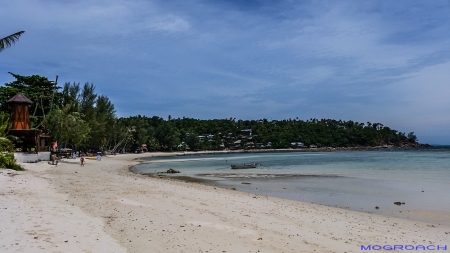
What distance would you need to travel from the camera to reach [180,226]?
8.79 meters

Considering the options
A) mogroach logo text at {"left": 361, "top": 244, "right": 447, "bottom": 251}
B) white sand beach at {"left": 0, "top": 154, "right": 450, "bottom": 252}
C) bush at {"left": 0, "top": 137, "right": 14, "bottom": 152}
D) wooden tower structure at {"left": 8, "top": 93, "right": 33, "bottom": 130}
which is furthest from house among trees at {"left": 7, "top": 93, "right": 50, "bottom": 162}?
mogroach logo text at {"left": 361, "top": 244, "right": 447, "bottom": 251}

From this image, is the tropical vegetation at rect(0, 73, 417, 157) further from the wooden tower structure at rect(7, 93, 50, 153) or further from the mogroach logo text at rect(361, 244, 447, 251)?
the mogroach logo text at rect(361, 244, 447, 251)

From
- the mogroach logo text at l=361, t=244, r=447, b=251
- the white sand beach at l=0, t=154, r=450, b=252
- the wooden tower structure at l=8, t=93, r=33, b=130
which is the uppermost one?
the wooden tower structure at l=8, t=93, r=33, b=130

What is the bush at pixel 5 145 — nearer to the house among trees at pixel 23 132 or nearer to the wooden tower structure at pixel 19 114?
the house among trees at pixel 23 132

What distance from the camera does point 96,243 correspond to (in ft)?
22.3

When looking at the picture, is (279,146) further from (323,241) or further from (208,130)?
(323,241)

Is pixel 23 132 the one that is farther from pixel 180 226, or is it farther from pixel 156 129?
pixel 156 129

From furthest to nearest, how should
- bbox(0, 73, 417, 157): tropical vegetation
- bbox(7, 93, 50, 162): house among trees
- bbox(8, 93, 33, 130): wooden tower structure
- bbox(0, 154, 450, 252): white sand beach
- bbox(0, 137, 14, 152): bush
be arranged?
bbox(0, 73, 417, 157): tropical vegetation, bbox(8, 93, 33, 130): wooden tower structure, bbox(7, 93, 50, 162): house among trees, bbox(0, 137, 14, 152): bush, bbox(0, 154, 450, 252): white sand beach

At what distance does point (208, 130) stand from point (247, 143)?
18.6 m

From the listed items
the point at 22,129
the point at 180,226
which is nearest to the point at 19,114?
the point at 22,129

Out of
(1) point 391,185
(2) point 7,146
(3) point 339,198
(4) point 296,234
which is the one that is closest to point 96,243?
(4) point 296,234

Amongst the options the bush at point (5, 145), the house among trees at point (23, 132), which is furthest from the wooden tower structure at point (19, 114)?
the bush at point (5, 145)

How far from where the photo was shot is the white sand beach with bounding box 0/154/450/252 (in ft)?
23.0

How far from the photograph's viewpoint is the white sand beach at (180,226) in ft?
23.0
